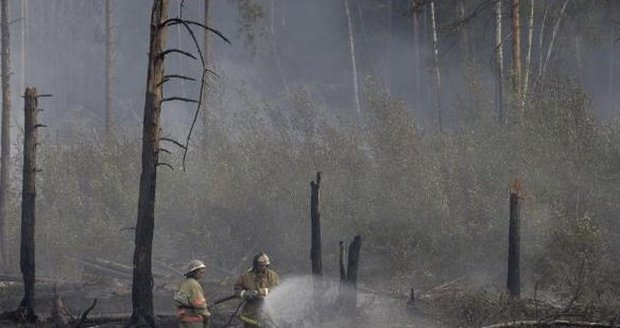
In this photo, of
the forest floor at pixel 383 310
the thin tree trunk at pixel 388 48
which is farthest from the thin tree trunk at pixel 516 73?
the thin tree trunk at pixel 388 48

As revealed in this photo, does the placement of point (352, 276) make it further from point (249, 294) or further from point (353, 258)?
point (249, 294)

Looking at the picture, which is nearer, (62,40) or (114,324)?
(114,324)

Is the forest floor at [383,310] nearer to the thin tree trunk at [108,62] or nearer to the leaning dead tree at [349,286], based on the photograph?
the leaning dead tree at [349,286]

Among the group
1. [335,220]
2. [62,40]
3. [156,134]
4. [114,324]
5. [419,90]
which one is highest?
[62,40]

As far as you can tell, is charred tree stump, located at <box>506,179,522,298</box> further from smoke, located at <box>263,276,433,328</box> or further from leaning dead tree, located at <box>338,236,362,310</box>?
leaning dead tree, located at <box>338,236,362,310</box>

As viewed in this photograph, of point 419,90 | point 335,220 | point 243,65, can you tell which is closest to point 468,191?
point 335,220

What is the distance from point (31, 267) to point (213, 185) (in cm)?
1054

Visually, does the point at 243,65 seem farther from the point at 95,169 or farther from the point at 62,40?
the point at 95,169

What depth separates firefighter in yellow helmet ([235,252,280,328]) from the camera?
45.4ft

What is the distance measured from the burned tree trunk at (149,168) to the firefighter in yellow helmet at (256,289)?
5.45ft

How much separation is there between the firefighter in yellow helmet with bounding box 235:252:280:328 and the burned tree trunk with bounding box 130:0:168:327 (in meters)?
1.66

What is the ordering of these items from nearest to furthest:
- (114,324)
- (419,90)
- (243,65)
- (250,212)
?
(114,324) < (250,212) < (419,90) < (243,65)

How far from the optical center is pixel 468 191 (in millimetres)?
24281

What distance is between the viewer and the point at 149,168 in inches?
583
